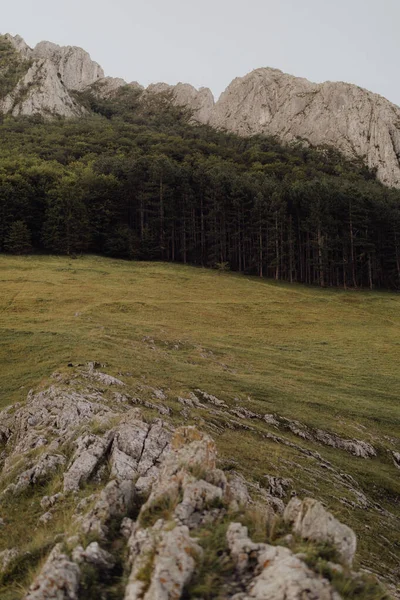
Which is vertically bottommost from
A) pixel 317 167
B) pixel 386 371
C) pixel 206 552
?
pixel 386 371

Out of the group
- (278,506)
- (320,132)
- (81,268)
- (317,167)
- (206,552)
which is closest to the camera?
(206,552)

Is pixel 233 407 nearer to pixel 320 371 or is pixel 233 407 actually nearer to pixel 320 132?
pixel 320 371

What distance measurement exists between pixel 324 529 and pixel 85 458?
765cm

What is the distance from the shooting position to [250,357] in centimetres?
3531

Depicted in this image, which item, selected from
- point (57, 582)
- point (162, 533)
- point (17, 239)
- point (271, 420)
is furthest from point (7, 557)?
point (17, 239)

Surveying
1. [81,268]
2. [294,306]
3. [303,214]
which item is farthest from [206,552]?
[303,214]

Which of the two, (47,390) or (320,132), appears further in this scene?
(320,132)

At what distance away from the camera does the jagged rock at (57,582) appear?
255 inches

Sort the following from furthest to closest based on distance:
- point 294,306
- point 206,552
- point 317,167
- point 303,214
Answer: point 317,167
point 303,214
point 294,306
point 206,552

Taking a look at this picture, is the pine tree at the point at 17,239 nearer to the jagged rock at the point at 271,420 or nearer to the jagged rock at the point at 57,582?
the jagged rock at the point at 271,420

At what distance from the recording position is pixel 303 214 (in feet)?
308

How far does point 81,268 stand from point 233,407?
52.9 m

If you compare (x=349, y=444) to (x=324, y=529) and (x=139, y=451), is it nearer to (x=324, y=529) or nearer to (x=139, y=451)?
(x=139, y=451)

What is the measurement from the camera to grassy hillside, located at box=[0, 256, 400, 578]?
17234 mm
